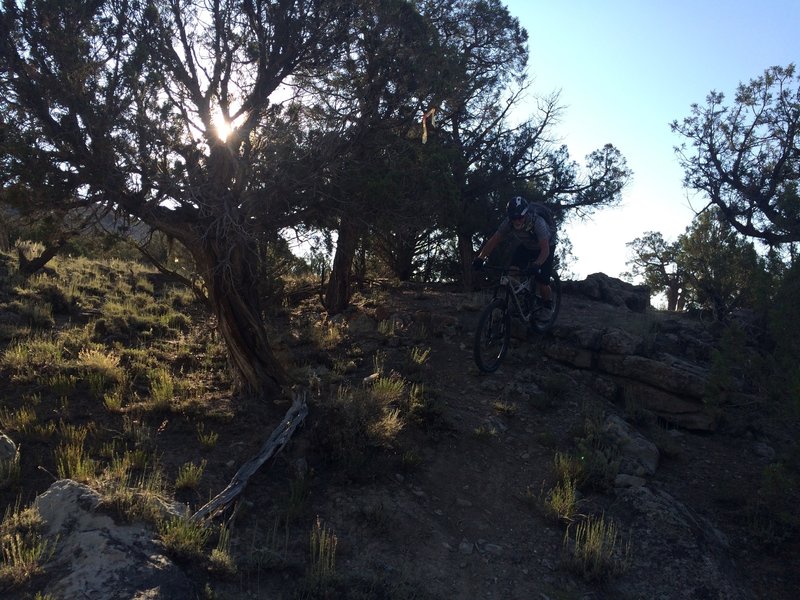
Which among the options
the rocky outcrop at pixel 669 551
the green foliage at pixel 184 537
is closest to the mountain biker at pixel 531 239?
the rocky outcrop at pixel 669 551

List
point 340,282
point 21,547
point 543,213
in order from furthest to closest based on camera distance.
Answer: point 340,282 < point 543,213 < point 21,547

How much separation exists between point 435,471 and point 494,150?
27.7 ft

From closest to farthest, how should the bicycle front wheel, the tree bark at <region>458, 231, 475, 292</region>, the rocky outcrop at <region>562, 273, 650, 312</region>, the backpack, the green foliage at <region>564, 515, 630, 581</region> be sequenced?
the green foliage at <region>564, 515, 630, 581</region> → the bicycle front wheel → the backpack → the tree bark at <region>458, 231, 475, 292</region> → the rocky outcrop at <region>562, 273, 650, 312</region>

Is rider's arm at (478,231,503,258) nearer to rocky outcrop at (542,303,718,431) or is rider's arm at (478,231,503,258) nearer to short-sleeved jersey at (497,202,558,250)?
short-sleeved jersey at (497,202,558,250)

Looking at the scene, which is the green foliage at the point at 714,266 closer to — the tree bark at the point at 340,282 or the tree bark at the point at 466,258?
the tree bark at the point at 466,258

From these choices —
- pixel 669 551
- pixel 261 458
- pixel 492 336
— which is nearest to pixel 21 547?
pixel 261 458

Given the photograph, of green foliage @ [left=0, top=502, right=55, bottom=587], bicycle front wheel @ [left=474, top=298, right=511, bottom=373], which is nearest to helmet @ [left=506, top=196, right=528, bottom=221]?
bicycle front wheel @ [left=474, top=298, right=511, bottom=373]

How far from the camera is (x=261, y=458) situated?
767cm

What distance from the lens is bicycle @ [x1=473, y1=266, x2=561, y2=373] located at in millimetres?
9640

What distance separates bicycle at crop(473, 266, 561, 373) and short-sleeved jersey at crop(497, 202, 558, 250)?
48 centimetres

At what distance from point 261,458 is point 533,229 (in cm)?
470

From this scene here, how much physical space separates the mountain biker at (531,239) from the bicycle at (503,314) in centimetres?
16

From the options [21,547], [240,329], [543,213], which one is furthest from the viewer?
[543,213]

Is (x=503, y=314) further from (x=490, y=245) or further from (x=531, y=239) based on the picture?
(x=531, y=239)
